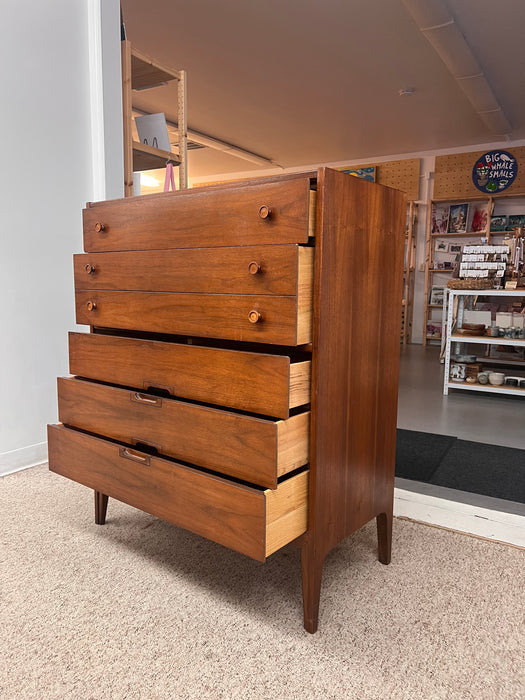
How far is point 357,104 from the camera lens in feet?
17.9

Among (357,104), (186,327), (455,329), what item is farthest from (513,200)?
(186,327)

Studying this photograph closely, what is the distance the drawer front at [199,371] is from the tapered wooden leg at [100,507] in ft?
1.41

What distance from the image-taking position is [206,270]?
1250mm

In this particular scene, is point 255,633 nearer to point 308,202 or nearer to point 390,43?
point 308,202

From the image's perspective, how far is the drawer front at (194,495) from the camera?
1.12m

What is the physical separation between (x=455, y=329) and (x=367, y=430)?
317cm

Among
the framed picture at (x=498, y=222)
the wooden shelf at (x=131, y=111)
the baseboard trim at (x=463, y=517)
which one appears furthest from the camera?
the framed picture at (x=498, y=222)

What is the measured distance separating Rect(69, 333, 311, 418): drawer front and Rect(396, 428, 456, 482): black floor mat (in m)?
1.26

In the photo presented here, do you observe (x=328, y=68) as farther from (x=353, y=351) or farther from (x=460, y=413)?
(x=353, y=351)

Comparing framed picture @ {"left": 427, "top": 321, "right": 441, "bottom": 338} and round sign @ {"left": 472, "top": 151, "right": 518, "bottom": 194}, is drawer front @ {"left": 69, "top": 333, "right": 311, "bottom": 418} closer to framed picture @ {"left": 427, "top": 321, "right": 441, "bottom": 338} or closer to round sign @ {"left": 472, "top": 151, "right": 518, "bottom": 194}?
framed picture @ {"left": 427, "top": 321, "right": 441, "bottom": 338}

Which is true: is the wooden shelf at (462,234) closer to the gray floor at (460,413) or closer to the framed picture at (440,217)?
the framed picture at (440,217)

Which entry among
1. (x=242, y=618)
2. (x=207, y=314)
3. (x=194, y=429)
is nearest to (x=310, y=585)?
(x=242, y=618)

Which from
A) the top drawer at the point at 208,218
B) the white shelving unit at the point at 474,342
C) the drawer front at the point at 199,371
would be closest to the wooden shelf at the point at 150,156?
the top drawer at the point at 208,218

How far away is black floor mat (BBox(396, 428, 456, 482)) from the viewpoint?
2.27 m
